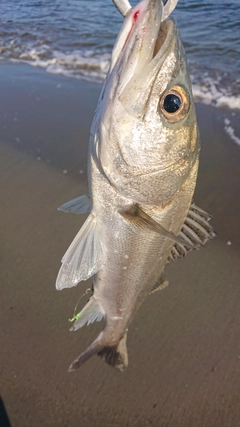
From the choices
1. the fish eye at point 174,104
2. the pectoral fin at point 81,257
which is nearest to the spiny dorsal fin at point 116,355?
the pectoral fin at point 81,257

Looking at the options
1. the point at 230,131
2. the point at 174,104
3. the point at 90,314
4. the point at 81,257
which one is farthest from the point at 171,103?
the point at 230,131

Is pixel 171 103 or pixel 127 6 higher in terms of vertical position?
pixel 127 6

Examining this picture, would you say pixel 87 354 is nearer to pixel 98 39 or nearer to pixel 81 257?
pixel 81 257

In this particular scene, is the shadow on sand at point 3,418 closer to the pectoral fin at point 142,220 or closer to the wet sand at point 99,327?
the wet sand at point 99,327

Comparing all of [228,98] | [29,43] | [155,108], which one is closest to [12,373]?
[155,108]

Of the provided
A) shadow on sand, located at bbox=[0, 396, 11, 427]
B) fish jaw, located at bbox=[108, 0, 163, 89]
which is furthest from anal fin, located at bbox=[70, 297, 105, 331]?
fish jaw, located at bbox=[108, 0, 163, 89]

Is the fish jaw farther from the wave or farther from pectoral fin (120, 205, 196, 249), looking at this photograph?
the wave
